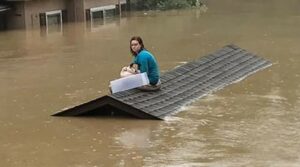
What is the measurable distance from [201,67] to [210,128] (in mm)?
4461

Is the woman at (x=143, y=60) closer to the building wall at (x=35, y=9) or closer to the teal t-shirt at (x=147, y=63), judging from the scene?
the teal t-shirt at (x=147, y=63)

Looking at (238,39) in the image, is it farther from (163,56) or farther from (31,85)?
(31,85)

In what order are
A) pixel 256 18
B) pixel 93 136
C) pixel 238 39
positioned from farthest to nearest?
pixel 256 18 < pixel 238 39 < pixel 93 136

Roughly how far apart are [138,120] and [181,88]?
2.18m

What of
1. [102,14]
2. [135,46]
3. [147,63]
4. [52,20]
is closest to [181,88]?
[147,63]

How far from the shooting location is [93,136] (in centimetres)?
951

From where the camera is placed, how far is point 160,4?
3619cm

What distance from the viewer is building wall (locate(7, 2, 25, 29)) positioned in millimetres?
29045

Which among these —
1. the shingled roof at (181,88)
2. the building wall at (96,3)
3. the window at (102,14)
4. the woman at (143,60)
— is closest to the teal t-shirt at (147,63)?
the woman at (143,60)

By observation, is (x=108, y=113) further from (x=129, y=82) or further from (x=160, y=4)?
(x=160, y=4)

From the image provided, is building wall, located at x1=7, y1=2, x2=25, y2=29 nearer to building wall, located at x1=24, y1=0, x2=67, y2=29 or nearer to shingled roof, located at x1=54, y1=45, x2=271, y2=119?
building wall, located at x1=24, y1=0, x2=67, y2=29

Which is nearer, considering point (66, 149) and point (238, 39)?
point (66, 149)

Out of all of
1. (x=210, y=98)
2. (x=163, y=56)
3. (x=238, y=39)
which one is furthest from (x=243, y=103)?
(x=238, y=39)

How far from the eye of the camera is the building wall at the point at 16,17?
1144 inches
